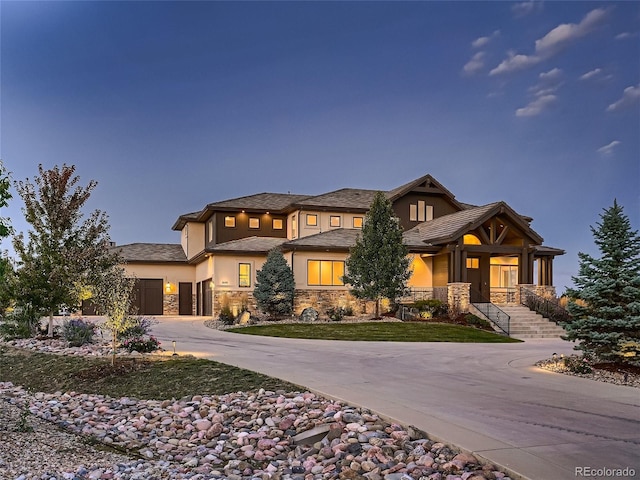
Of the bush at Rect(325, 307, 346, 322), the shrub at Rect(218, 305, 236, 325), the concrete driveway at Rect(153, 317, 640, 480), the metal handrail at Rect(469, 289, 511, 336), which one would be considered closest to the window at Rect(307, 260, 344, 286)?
the bush at Rect(325, 307, 346, 322)

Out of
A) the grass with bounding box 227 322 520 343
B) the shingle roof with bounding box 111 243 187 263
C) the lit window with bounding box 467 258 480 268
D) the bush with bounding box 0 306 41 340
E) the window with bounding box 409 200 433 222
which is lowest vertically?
the grass with bounding box 227 322 520 343

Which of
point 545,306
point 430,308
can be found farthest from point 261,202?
point 545,306

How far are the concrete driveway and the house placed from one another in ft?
39.4

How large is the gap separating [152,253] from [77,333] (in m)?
22.1

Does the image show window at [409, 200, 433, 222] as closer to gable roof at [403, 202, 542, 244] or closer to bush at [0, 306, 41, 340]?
gable roof at [403, 202, 542, 244]

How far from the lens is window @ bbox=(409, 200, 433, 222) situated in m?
34.6

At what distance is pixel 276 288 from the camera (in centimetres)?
2841

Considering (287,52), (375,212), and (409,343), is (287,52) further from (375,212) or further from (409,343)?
(409,343)

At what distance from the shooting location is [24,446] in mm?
7633

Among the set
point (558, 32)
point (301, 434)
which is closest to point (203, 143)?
point (558, 32)

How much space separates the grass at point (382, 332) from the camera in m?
21.0

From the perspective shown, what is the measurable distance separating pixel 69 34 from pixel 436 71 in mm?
17606

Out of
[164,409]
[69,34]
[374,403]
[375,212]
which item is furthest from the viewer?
[375,212]

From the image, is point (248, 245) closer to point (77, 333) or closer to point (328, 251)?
point (328, 251)
